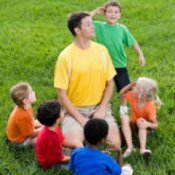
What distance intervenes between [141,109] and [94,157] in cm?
158

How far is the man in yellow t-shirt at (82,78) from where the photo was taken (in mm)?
5637

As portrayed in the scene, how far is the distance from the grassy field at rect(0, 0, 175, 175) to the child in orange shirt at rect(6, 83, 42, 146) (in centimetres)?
13

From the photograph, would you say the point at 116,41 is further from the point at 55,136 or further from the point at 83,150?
the point at 83,150

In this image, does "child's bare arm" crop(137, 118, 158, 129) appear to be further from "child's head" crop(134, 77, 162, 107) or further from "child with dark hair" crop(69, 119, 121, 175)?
"child with dark hair" crop(69, 119, 121, 175)

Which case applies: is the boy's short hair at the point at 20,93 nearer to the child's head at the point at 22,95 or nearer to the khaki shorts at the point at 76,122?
the child's head at the point at 22,95

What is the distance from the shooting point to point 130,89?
599 cm

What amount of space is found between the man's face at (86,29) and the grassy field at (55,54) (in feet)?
4.22

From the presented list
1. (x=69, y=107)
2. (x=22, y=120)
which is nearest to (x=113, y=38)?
(x=69, y=107)

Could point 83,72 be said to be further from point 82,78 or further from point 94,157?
point 94,157

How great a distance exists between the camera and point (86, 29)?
18.5ft

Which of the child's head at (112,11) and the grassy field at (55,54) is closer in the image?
the grassy field at (55,54)

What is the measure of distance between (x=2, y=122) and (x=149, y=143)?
5.91ft

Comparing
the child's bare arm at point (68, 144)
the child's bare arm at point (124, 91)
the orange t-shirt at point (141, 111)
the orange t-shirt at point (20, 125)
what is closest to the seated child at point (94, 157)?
the child's bare arm at point (68, 144)

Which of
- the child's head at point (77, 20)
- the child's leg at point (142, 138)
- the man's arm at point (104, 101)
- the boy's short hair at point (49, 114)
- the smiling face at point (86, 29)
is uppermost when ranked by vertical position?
the child's head at point (77, 20)
